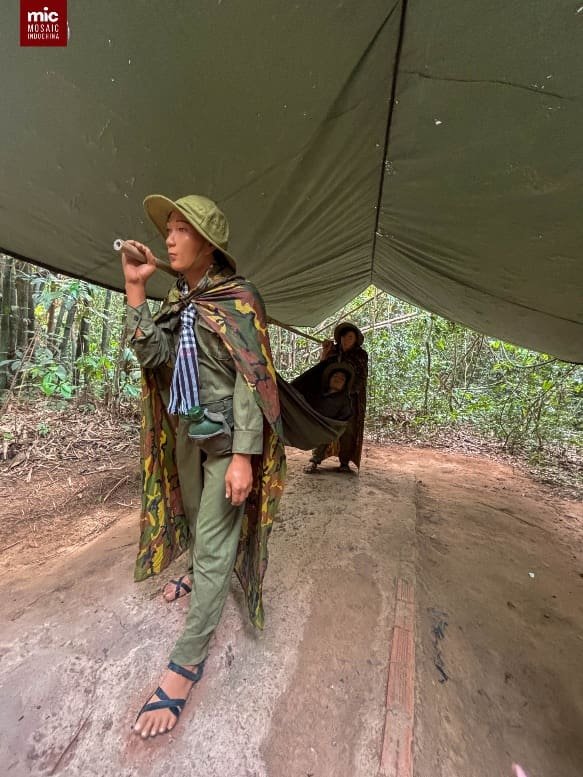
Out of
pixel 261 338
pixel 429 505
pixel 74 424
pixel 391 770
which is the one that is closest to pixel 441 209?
pixel 261 338

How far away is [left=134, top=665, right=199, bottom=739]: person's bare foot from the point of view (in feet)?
3.31

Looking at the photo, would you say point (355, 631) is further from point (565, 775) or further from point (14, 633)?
point (14, 633)

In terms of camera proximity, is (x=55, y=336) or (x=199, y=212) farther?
(x=55, y=336)

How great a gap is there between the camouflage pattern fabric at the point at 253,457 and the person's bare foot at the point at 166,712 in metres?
0.31

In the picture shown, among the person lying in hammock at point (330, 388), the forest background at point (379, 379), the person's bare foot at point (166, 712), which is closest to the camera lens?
the person's bare foot at point (166, 712)

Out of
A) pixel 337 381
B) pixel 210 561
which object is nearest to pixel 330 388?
pixel 337 381

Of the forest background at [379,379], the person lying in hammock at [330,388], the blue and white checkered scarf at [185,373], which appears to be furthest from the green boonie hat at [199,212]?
the forest background at [379,379]

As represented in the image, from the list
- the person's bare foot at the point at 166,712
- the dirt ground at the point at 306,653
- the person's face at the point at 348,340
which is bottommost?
the dirt ground at the point at 306,653

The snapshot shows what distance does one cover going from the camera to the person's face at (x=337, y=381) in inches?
125

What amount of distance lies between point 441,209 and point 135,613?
2.20 meters

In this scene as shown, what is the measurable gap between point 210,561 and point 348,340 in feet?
8.48

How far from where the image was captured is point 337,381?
320 cm

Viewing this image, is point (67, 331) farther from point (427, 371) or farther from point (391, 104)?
point (427, 371)

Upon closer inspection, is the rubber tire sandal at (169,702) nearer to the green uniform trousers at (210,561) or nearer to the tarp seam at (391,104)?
the green uniform trousers at (210,561)
